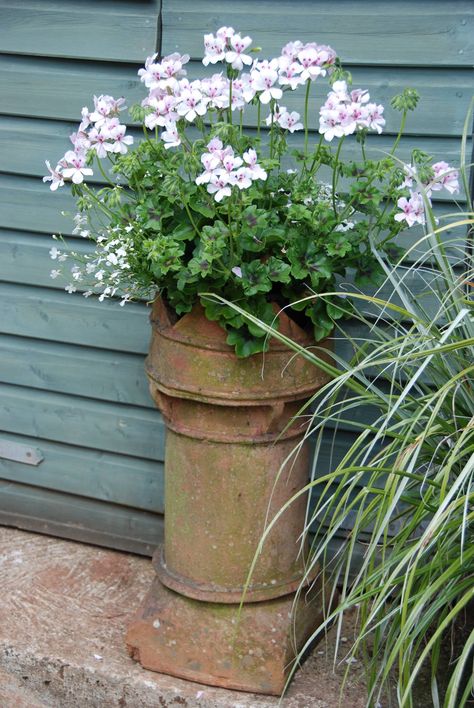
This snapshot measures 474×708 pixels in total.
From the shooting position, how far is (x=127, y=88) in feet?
8.75

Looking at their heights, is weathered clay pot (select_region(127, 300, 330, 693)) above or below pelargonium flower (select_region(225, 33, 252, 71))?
below

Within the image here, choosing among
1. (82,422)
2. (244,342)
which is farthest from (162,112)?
(82,422)

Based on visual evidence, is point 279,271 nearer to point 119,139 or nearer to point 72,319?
point 119,139

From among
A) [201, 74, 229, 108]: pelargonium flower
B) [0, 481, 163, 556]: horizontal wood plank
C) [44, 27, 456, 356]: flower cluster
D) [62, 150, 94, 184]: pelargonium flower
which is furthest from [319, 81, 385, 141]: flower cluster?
[0, 481, 163, 556]: horizontal wood plank

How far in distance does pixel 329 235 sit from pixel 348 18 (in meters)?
0.65

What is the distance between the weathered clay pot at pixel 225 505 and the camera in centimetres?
221

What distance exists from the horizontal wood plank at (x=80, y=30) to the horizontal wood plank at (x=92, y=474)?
121 centimetres

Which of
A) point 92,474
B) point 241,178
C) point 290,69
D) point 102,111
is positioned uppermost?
point 290,69

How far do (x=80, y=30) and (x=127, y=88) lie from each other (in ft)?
0.70

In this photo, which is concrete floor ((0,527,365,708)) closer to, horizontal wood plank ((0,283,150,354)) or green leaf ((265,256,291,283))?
horizontal wood plank ((0,283,150,354))

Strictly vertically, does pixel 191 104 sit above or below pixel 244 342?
above

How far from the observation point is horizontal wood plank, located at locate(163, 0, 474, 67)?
91.7 inches

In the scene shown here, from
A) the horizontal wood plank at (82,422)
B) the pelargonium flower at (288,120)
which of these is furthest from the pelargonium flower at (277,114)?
the horizontal wood plank at (82,422)

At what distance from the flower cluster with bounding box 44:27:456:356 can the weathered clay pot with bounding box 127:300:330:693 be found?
9 cm
